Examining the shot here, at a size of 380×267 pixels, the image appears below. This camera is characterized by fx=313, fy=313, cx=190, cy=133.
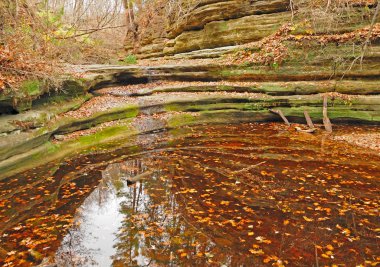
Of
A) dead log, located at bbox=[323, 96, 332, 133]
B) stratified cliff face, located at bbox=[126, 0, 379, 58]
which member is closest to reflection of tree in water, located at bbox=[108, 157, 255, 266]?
dead log, located at bbox=[323, 96, 332, 133]

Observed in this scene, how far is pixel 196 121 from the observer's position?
1421cm

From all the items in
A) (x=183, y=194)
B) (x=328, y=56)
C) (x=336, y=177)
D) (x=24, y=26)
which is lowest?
(x=336, y=177)

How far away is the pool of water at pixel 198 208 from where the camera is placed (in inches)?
189

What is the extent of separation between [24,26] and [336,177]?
11.8 meters

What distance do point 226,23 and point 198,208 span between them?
16.6m

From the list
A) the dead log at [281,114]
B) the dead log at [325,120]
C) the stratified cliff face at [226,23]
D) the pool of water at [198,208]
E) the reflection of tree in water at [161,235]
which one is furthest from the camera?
the stratified cliff face at [226,23]

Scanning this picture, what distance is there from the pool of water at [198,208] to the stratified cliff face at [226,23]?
1074cm

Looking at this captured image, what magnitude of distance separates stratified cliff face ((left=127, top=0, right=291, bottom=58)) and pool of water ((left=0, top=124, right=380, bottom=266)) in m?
10.7

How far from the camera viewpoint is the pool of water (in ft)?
15.8

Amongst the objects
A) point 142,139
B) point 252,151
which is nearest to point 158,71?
point 142,139

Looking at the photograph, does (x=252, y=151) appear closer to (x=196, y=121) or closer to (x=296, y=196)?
(x=296, y=196)

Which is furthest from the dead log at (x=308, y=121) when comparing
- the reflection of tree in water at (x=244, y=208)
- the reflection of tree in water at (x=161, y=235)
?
the reflection of tree in water at (x=161, y=235)

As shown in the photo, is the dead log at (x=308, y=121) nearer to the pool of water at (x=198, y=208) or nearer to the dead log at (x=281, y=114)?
the dead log at (x=281, y=114)

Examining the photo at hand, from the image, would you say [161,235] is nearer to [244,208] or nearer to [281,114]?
[244,208]
